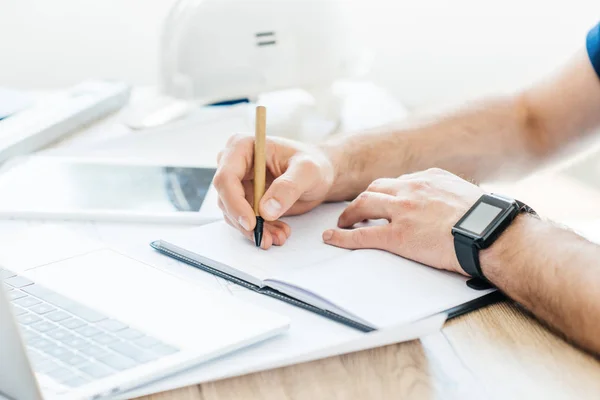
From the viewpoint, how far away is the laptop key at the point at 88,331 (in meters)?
0.60

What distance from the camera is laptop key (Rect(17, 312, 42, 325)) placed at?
2.06ft

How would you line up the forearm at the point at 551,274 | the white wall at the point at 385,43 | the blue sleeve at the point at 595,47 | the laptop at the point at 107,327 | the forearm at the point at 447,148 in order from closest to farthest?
the laptop at the point at 107,327 < the forearm at the point at 551,274 < the forearm at the point at 447,148 < the blue sleeve at the point at 595,47 < the white wall at the point at 385,43

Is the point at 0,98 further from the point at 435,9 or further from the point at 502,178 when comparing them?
the point at 435,9

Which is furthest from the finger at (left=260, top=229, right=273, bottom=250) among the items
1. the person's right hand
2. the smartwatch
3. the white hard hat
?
the white hard hat

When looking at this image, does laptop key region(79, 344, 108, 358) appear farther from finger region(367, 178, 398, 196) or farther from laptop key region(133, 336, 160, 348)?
finger region(367, 178, 398, 196)

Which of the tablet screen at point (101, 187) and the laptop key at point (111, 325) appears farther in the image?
the tablet screen at point (101, 187)

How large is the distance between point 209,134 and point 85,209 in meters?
0.36

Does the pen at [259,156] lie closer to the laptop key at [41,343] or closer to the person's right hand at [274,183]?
the person's right hand at [274,183]

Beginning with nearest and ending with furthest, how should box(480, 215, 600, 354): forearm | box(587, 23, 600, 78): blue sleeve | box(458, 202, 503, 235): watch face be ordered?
1. box(480, 215, 600, 354): forearm
2. box(458, 202, 503, 235): watch face
3. box(587, 23, 600, 78): blue sleeve

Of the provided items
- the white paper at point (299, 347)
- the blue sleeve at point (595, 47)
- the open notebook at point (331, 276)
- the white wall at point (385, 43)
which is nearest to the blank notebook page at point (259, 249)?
the open notebook at point (331, 276)

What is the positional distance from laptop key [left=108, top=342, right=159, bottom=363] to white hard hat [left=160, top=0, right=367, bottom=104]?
2.35 ft

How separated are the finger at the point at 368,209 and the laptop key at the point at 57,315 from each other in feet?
1.15

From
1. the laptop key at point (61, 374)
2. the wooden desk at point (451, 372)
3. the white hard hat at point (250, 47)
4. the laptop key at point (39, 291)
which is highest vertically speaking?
the white hard hat at point (250, 47)

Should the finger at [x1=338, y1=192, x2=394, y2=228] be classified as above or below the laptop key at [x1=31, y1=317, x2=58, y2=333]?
above
